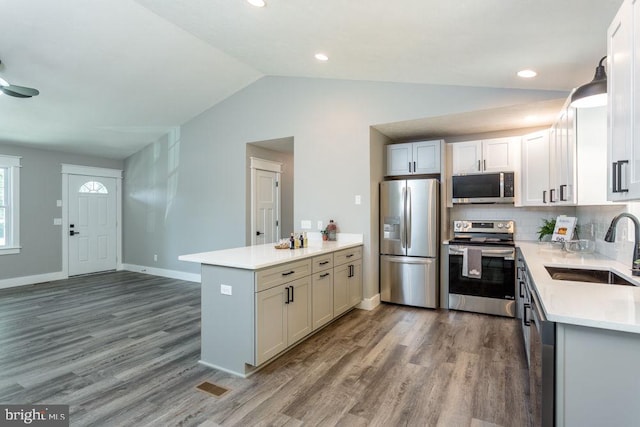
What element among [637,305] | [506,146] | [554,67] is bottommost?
[637,305]

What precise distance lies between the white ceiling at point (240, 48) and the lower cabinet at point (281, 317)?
222cm

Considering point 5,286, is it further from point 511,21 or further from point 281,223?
point 511,21

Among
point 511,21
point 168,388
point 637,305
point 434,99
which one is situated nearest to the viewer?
point 637,305

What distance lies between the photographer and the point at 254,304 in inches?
100

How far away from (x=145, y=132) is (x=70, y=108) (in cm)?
139

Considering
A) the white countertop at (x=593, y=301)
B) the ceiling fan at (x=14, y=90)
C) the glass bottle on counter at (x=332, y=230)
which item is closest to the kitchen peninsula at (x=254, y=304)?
the glass bottle on counter at (x=332, y=230)

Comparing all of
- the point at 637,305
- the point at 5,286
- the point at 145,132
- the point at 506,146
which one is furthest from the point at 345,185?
the point at 5,286

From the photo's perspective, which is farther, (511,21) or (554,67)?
(554,67)

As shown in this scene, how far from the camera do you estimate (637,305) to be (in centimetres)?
142

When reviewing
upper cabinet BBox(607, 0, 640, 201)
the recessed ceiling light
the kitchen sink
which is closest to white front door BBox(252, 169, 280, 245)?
the recessed ceiling light

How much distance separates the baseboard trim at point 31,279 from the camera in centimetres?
560

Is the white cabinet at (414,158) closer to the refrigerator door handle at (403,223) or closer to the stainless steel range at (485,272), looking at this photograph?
the refrigerator door handle at (403,223)

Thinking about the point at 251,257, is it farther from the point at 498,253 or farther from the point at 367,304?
the point at 498,253

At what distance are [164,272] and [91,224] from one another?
6.27 ft
